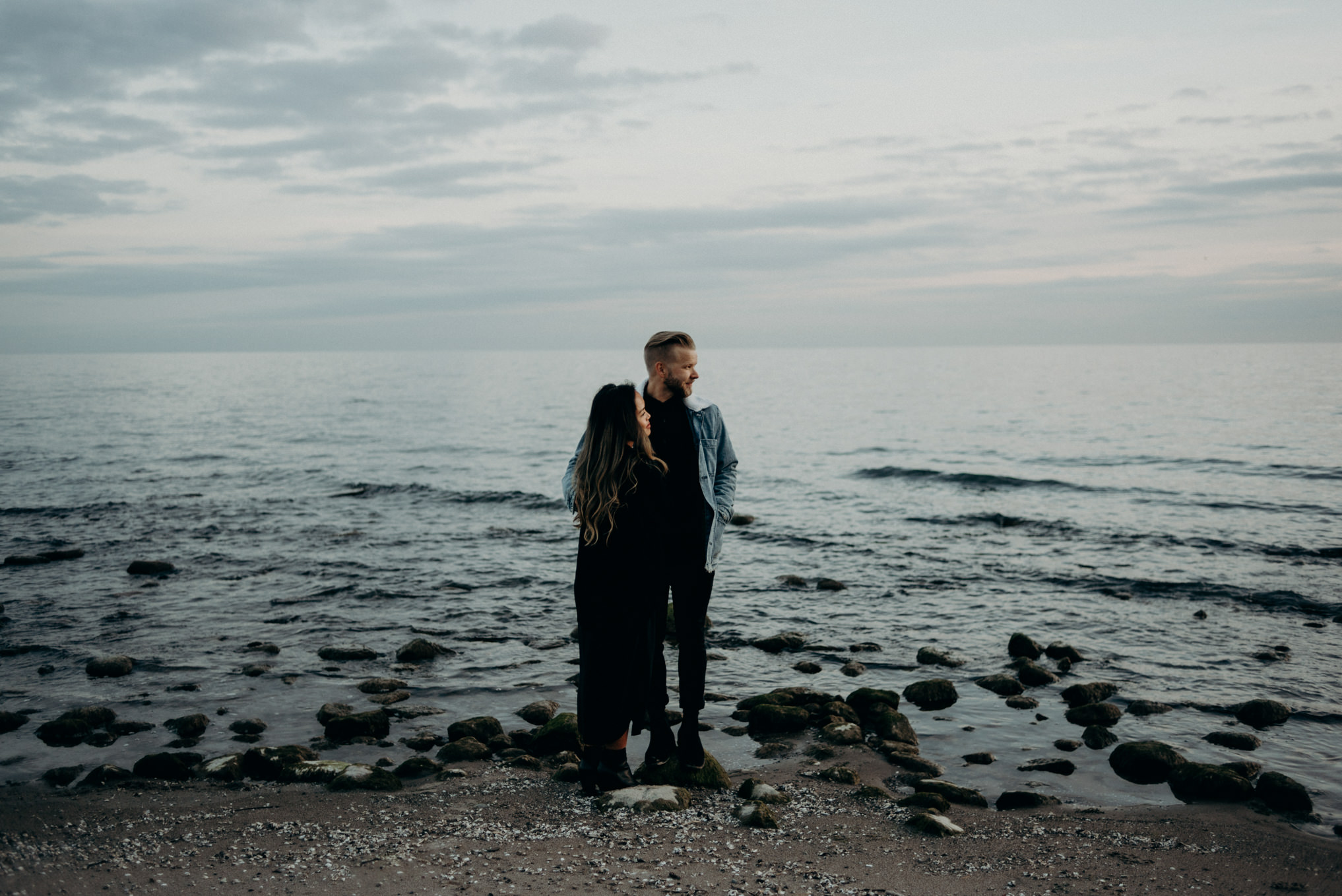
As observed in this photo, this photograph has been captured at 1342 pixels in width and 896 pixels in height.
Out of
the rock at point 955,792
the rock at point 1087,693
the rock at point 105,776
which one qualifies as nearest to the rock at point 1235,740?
the rock at point 1087,693

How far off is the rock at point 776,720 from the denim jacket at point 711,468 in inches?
97.9

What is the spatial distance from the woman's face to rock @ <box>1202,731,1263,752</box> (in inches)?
237

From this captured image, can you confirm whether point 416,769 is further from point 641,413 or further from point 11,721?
point 11,721

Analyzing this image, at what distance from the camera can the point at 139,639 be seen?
10578mm

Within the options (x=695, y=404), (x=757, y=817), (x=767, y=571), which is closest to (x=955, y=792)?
(x=757, y=817)

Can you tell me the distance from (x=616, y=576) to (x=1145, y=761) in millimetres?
4597

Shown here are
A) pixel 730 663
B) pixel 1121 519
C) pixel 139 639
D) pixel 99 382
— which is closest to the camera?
pixel 730 663

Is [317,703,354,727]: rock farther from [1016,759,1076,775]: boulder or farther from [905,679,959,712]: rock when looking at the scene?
[1016,759,1076,775]: boulder

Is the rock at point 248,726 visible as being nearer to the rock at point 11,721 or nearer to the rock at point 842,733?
the rock at point 11,721

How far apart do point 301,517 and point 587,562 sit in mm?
16687

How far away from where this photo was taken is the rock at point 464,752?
6.91 meters

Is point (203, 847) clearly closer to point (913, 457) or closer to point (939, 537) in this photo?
point (939, 537)

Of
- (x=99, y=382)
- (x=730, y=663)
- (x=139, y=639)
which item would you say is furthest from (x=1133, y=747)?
(x=99, y=382)

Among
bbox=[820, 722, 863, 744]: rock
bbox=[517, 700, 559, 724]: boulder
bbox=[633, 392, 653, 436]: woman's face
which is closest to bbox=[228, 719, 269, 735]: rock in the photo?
bbox=[517, 700, 559, 724]: boulder
